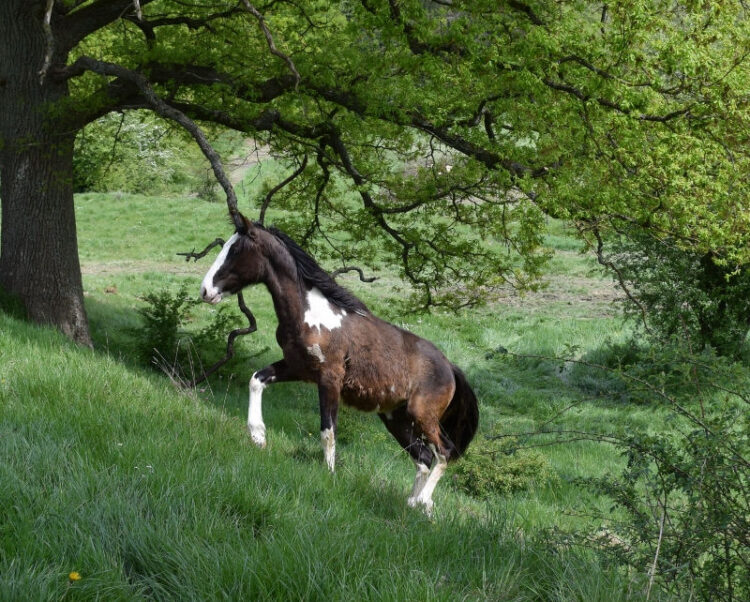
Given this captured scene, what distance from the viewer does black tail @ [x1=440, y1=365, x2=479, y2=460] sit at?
9.02 m

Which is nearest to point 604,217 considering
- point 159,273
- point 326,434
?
point 326,434

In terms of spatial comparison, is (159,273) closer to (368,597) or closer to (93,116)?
(93,116)

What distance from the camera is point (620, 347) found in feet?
59.2

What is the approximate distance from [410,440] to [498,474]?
1993 millimetres

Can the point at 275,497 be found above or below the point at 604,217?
below

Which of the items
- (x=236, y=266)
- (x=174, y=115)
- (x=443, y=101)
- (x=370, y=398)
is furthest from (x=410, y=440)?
(x=443, y=101)

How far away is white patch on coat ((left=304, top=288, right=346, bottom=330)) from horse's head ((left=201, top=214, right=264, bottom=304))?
23.7 inches

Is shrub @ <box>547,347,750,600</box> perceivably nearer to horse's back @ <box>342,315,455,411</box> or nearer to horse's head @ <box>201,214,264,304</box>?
horse's back @ <box>342,315,455,411</box>

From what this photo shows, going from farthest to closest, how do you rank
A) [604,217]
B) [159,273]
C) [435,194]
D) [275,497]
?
[159,273] → [435,194] → [604,217] → [275,497]

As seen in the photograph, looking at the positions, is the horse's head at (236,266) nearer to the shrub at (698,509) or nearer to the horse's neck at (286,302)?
the horse's neck at (286,302)

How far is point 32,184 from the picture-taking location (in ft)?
41.0

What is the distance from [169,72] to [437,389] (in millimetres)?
6672

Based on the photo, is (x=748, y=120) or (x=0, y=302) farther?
(x=0, y=302)

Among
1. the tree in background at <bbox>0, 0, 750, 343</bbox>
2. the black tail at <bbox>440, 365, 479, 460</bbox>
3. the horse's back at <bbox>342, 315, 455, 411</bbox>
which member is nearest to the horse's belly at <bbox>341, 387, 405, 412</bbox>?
the horse's back at <bbox>342, 315, 455, 411</bbox>
